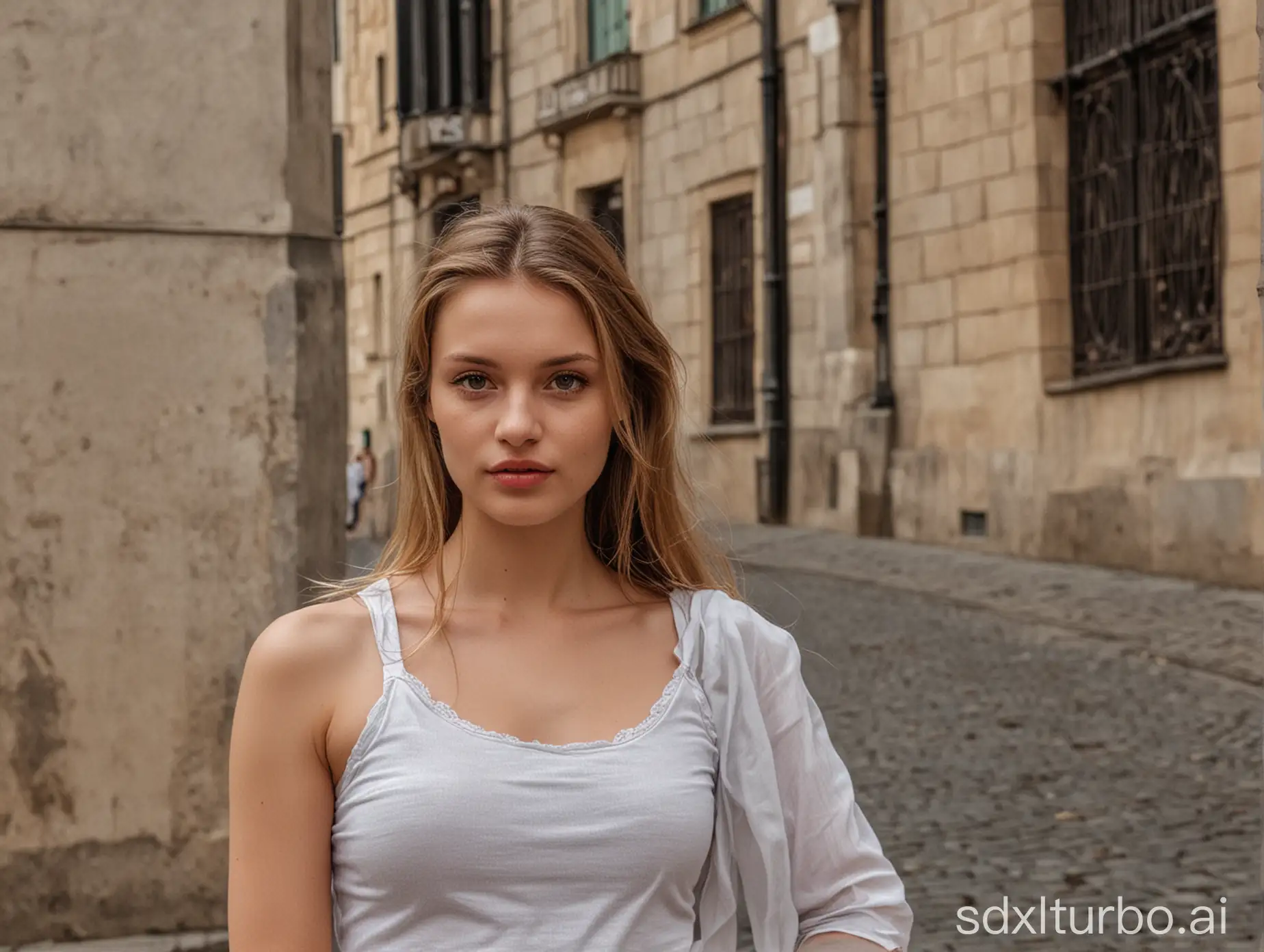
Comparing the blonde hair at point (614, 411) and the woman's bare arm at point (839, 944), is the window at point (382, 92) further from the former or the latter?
the woman's bare arm at point (839, 944)

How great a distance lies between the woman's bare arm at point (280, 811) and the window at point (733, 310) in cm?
1858

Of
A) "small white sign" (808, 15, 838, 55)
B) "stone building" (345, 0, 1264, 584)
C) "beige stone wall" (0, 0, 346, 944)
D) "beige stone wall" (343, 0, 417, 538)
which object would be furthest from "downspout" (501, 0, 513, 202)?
"beige stone wall" (0, 0, 346, 944)

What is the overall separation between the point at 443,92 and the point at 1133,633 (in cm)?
1919

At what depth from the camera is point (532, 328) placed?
188 centimetres

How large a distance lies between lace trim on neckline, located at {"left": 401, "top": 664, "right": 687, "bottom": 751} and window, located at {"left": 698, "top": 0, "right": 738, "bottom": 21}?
63.2ft

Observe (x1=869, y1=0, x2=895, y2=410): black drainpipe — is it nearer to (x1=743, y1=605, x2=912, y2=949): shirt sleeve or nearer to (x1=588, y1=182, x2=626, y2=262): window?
(x1=588, y1=182, x2=626, y2=262): window

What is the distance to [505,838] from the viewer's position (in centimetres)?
174

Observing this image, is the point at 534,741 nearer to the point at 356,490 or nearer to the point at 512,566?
the point at 512,566

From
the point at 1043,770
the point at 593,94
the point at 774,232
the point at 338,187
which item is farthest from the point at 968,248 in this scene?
the point at 338,187

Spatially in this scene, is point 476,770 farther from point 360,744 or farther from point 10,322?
point 10,322

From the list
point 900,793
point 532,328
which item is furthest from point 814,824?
point 900,793

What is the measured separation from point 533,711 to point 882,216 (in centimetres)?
1617

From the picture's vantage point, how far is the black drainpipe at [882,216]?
690 inches

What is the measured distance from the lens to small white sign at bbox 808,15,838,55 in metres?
18.1
